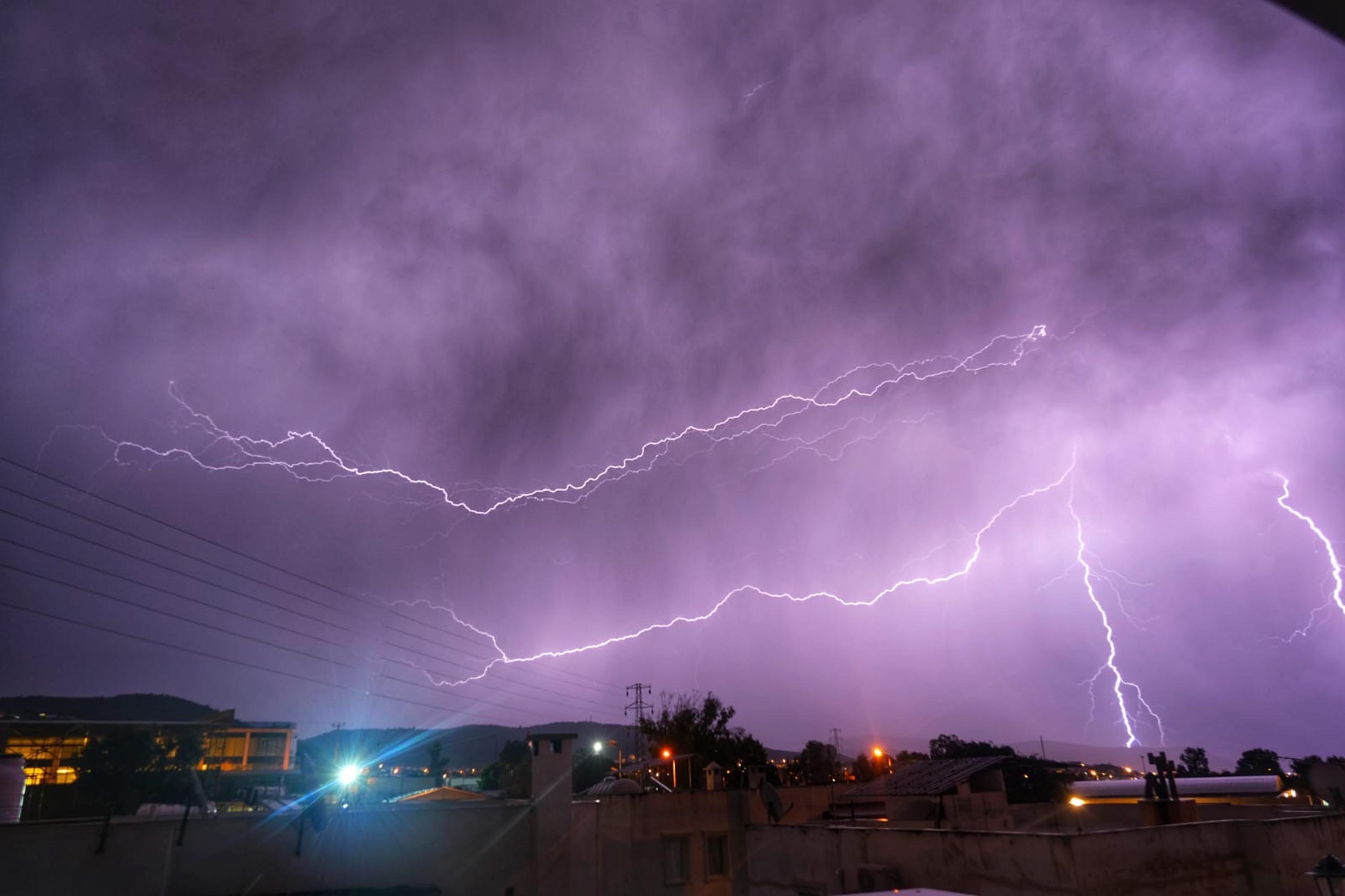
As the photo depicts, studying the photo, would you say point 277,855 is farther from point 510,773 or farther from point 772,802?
point 510,773

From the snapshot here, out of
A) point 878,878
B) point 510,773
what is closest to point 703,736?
point 510,773

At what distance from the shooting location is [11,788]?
506 inches

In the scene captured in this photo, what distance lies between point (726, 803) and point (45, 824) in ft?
37.9

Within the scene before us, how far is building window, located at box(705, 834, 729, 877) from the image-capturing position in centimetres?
1498

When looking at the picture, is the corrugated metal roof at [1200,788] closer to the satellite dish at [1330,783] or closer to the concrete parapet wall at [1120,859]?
the satellite dish at [1330,783]

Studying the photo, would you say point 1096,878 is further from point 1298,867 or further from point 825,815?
point 825,815

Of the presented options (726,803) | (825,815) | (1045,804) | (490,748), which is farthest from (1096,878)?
(490,748)

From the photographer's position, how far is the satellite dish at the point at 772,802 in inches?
621

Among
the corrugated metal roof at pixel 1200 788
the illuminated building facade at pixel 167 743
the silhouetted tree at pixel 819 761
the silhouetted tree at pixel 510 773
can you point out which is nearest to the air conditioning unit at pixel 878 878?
the corrugated metal roof at pixel 1200 788

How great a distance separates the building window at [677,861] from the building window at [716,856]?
1.31 feet

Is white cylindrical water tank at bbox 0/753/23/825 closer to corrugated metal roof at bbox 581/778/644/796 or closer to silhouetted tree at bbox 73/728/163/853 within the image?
silhouetted tree at bbox 73/728/163/853

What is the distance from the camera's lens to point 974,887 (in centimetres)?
1004

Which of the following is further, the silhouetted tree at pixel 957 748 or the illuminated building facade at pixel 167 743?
the silhouetted tree at pixel 957 748

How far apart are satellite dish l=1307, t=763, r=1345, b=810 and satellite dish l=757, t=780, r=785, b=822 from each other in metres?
9.57
